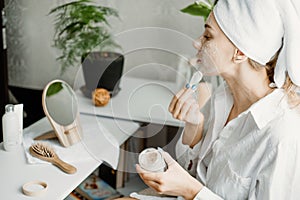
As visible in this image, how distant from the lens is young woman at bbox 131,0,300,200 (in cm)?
117

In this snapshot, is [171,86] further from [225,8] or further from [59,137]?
[59,137]

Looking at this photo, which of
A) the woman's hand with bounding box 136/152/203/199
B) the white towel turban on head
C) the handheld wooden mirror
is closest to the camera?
the white towel turban on head

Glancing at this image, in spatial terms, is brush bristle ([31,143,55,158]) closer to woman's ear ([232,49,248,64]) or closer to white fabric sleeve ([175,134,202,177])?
white fabric sleeve ([175,134,202,177])

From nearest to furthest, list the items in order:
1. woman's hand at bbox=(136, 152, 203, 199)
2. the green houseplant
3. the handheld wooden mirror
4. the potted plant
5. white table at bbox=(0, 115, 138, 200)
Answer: woman's hand at bbox=(136, 152, 203, 199) → white table at bbox=(0, 115, 138, 200) → the handheld wooden mirror → the green houseplant → the potted plant

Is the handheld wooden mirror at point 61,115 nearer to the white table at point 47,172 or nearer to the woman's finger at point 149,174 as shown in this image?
the white table at point 47,172

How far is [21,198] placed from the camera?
1321mm

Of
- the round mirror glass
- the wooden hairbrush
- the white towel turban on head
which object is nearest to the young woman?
the white towel turban on head

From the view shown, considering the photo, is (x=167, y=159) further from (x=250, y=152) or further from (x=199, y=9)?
(x=199, y=9)

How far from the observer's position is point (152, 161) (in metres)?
1.26

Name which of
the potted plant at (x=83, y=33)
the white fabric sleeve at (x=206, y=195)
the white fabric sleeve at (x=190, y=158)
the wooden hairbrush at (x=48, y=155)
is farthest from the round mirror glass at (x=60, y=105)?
the white fabric sleeve at (x=206, y=195)

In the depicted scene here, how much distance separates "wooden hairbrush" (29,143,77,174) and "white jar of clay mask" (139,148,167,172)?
31 centimetres

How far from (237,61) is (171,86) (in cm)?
21

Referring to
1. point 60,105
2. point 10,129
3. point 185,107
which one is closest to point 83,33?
point 60,105

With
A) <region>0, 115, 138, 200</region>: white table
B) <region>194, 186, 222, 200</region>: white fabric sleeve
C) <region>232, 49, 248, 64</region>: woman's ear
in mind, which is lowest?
<region>0, 115, 138, 200</region>: white table
